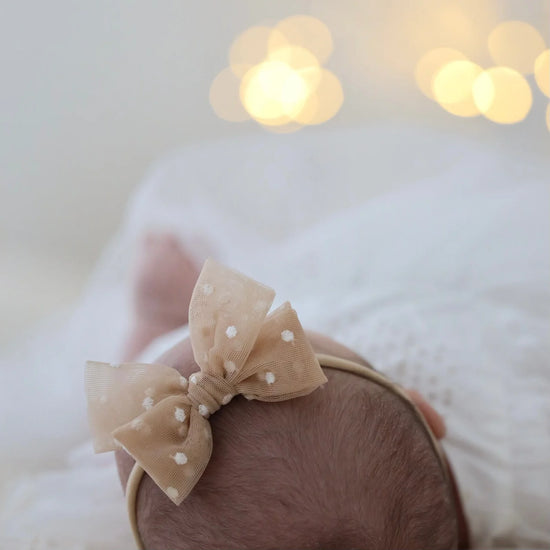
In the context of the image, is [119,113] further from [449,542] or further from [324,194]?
[449,542]

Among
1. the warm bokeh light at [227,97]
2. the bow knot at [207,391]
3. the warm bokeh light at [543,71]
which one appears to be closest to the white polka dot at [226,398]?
the bow knot at [207,391]

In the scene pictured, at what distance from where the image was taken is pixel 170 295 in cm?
126

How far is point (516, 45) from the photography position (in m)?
1.62

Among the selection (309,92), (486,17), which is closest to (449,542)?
(486,17)

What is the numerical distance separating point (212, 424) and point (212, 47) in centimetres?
171

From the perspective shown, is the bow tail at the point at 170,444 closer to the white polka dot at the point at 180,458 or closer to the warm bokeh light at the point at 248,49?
the white polka dot at the point at 180,458

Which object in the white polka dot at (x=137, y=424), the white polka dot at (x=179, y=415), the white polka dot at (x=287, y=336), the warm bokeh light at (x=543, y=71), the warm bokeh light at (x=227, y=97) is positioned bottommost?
the white polka dot at (x=137, y=424)

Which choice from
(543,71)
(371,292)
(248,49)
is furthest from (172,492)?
(248,49)

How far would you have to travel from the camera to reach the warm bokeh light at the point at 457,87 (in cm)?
171

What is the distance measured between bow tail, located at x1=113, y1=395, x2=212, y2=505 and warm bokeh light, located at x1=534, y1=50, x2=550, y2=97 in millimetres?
1273

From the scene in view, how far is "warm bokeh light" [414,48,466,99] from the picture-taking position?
5.77 feet

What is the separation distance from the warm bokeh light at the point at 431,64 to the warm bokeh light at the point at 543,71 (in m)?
0.20

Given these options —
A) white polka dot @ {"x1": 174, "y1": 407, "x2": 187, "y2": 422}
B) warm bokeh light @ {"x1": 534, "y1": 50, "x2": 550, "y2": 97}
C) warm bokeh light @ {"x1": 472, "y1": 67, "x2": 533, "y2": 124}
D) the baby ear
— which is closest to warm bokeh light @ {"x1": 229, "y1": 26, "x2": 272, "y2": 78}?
warm bokeh light @ {"x1": 472, "y1": 67, "x2": 533, "y2": 124}

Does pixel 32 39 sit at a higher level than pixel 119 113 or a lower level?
higher
